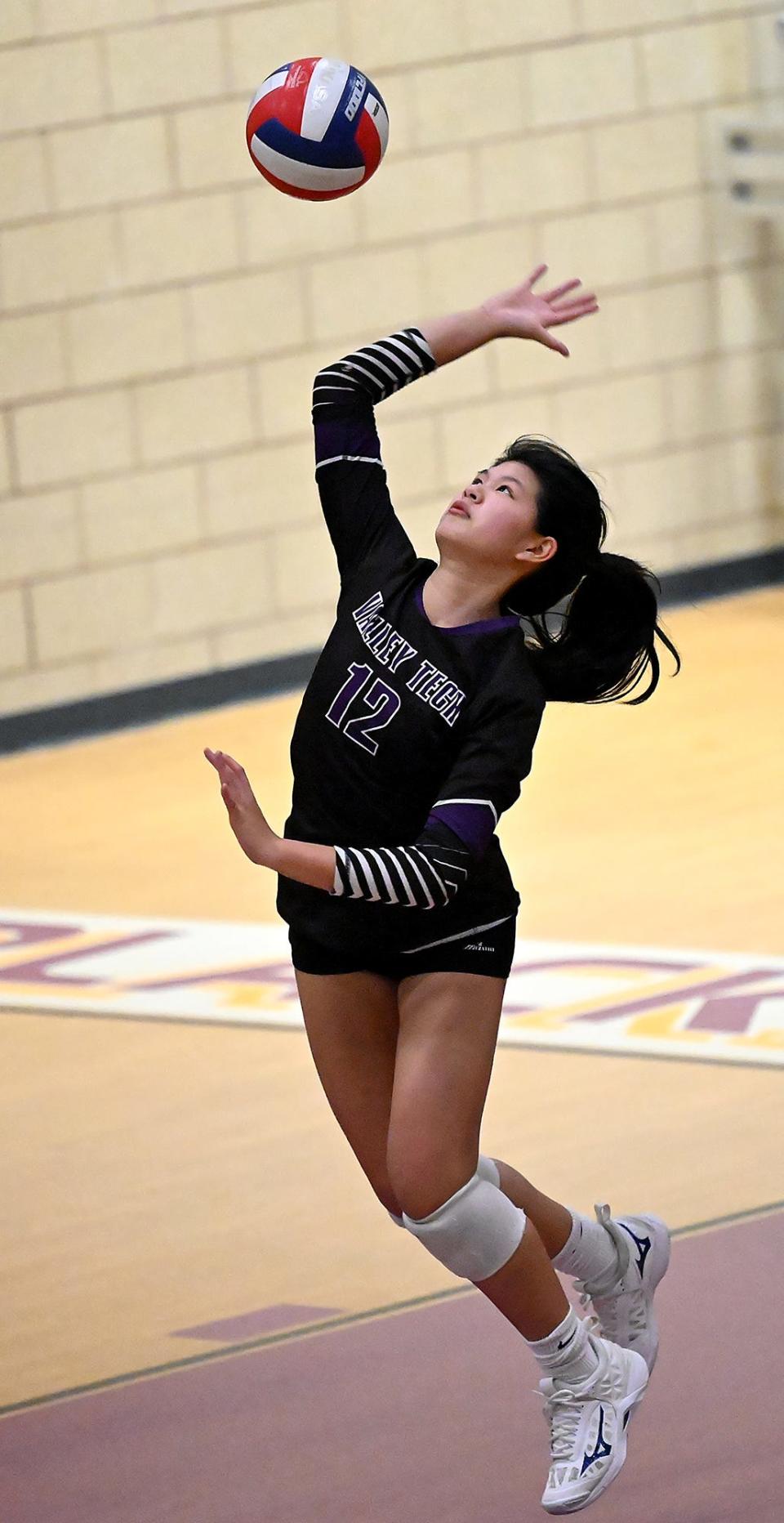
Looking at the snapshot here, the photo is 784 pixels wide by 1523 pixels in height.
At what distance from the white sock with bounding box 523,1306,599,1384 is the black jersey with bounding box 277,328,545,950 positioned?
0.49m

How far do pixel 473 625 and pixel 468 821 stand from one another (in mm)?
297

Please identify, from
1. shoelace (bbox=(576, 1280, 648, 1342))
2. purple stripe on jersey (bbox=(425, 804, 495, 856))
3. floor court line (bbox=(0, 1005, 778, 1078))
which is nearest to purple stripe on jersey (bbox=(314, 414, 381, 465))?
purple stripe on jersey (bbox=(425, 804, 495, 856))

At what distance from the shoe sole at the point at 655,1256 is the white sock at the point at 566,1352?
30 centimetres

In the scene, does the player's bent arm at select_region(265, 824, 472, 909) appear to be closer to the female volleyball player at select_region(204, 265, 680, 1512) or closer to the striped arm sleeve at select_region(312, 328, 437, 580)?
the female volleyball player at select_region(204, 265, 680, 1512)

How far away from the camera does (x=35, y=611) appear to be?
25.7 feet

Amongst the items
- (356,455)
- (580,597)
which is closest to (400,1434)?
(580,597)

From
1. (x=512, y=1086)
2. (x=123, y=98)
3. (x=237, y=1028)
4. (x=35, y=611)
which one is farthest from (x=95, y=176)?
(x=512, y=1086)

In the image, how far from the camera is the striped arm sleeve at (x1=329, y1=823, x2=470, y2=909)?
2.89 m

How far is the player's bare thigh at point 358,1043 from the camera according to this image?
3121 millimetres

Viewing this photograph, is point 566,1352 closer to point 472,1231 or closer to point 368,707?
point 472,1231

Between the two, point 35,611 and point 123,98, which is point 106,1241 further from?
point 123,98

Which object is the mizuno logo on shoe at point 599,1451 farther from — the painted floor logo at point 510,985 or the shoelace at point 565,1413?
the painted floor logo at point 510,985

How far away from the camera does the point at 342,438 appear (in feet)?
10.6

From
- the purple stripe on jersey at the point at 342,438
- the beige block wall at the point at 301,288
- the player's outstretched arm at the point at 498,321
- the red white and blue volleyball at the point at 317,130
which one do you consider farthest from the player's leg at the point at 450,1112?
the beige block wall at the point at 301,288
